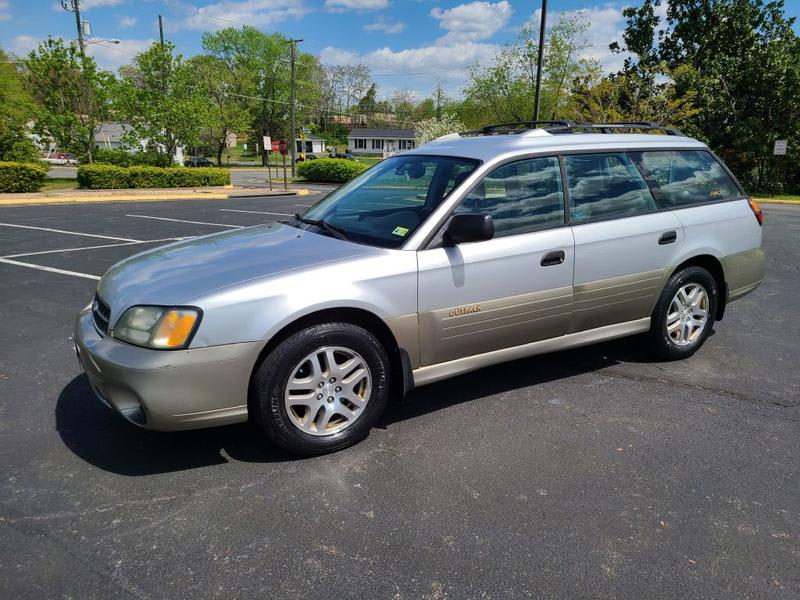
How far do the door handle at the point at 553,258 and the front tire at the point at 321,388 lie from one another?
122 cm

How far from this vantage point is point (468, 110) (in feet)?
134

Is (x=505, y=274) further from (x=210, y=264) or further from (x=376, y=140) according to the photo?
(x=376, y=140)

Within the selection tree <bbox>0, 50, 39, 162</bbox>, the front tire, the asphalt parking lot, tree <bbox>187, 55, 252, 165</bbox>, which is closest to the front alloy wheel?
the front tire

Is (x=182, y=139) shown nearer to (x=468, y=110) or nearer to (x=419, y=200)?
(x=468, y=110)

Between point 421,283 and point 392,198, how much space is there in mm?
1016

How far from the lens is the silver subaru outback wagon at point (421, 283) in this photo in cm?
285

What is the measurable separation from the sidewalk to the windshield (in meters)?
18.9

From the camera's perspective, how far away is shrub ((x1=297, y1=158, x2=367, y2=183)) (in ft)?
106

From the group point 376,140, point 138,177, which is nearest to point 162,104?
point 138,177

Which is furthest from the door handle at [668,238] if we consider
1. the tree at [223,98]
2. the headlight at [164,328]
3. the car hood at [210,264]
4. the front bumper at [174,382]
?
the tree at [223,98]

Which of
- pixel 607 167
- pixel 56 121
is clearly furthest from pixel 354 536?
pixel 56 121

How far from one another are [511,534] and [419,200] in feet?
7.04

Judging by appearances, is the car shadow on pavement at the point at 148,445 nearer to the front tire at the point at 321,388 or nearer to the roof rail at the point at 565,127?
the front tire at the point at 321,388

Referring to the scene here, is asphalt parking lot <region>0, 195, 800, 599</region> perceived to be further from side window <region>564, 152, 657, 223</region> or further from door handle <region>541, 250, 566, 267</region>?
side window <region>564, 152, 657, 223</region>
